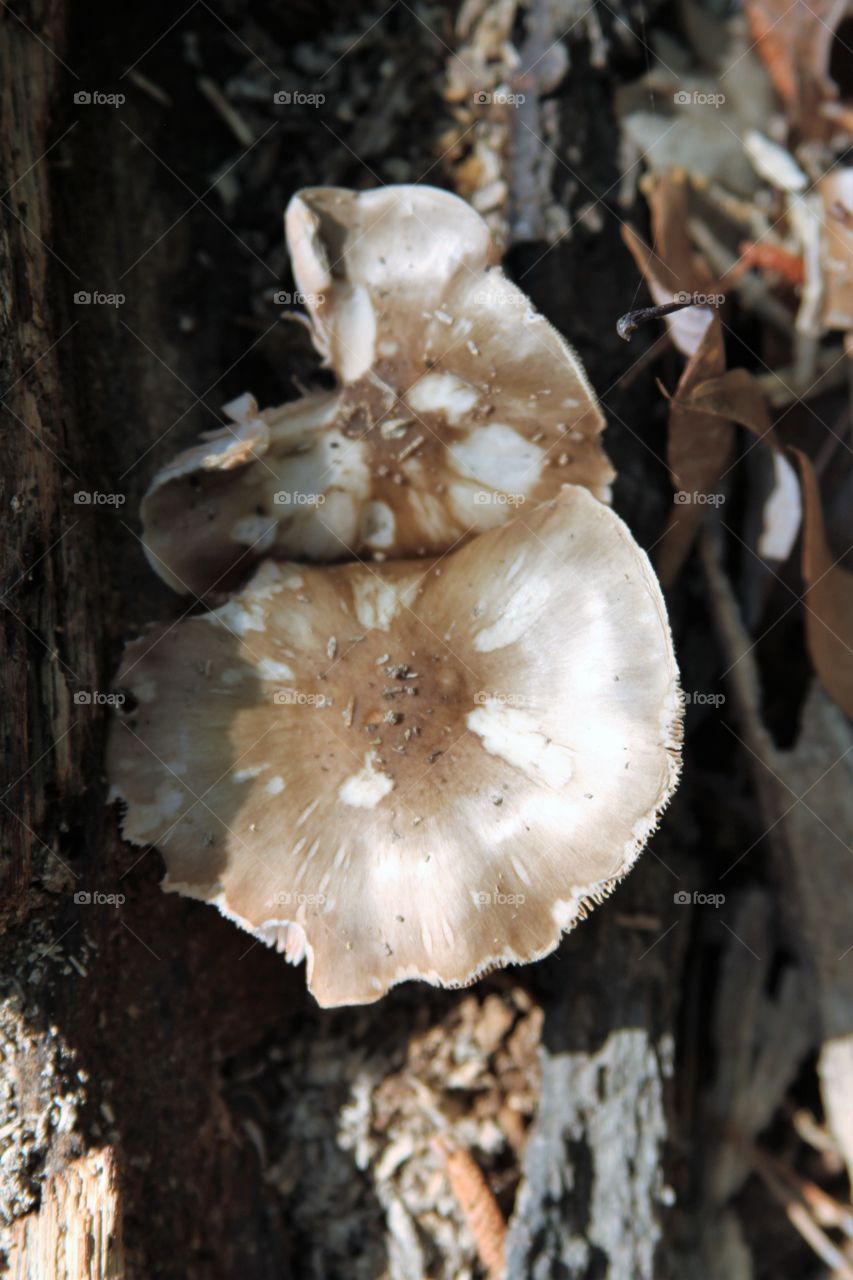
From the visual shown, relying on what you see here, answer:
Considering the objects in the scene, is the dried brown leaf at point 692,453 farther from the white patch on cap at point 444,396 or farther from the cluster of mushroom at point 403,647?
the white patch on cap at point 444,396

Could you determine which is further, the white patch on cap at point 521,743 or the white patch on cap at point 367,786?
the white patch on cap at point 367,786

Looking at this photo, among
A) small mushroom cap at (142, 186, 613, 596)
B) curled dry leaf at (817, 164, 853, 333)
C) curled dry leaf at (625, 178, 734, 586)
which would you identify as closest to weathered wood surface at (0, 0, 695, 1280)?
curled dry leaf at (625, 178, 734, 586)

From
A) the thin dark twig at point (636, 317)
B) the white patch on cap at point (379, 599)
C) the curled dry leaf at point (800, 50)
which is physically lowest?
the white patch on cap at point (379, 599)

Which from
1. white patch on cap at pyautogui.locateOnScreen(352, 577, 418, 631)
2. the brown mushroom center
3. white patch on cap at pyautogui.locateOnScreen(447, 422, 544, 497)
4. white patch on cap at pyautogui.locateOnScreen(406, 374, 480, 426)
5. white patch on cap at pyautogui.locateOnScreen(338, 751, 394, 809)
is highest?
white patch on cap at pyautogui.locateOnScreen(406, 374, 480, 426)

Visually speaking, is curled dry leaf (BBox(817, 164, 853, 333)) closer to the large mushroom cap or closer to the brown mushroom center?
the large mushroom cap

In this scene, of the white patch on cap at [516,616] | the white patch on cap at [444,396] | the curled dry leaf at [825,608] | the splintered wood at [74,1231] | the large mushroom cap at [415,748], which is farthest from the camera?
the curled dry leaf at [825,608]

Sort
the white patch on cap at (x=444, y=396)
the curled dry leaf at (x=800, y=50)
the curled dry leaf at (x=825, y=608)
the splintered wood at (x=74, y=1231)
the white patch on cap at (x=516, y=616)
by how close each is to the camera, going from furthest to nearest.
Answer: the curled dry leaf at (x=800, y=50)
the curled dry leaf at (x=825, y=608)
the white patch on cap at (x=444, y=396)
the white patch on cap at (x=516, y=616)
the splintered wood at (x=74, y=1231)

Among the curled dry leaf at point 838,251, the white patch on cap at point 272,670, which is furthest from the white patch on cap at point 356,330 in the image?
the curled dry leaf at point 838,251

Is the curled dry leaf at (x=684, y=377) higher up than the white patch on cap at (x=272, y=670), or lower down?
higher up
